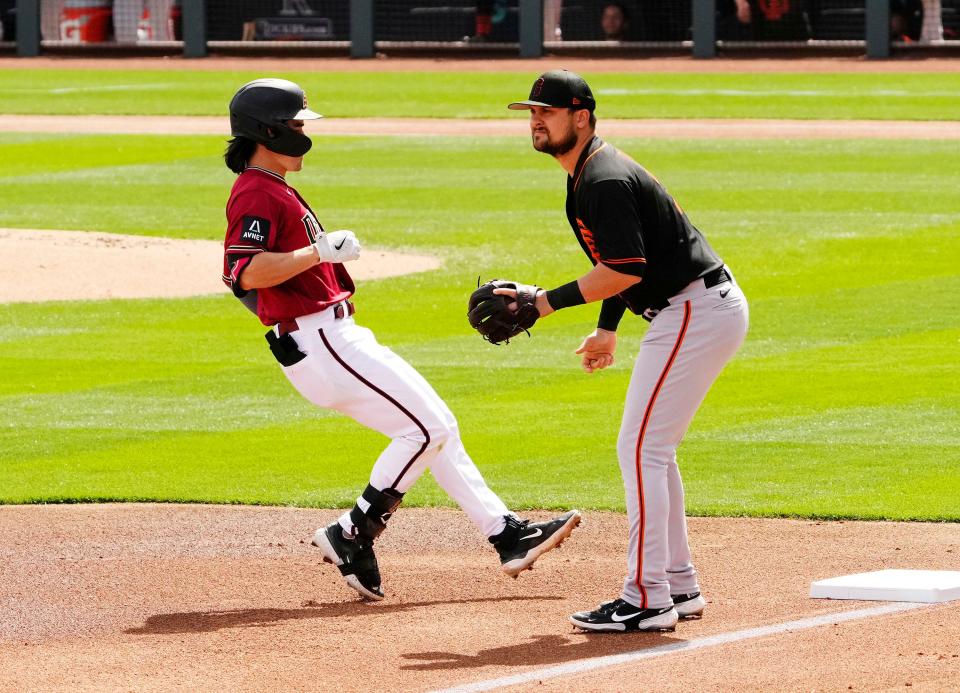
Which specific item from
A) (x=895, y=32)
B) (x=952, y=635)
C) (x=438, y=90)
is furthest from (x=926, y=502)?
(x=895, y=32)

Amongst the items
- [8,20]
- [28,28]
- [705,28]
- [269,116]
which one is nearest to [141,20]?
[28,28]

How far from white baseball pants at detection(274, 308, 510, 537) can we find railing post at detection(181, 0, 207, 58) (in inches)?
1365

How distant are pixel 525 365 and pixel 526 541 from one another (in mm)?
5121

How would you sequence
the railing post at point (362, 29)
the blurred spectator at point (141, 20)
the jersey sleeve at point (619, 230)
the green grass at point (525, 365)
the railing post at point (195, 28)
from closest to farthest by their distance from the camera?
the jersey sleeve at point (619, 230), the green grass at point (525, 365), the railing post at point (362, 29), the railing post at point (195, 28), the blurred spectator at point (141, 20)

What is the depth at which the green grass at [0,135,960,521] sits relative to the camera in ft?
28.1

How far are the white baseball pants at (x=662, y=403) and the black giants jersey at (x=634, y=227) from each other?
87mm

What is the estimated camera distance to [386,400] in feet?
20.9

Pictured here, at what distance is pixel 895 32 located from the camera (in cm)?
3669

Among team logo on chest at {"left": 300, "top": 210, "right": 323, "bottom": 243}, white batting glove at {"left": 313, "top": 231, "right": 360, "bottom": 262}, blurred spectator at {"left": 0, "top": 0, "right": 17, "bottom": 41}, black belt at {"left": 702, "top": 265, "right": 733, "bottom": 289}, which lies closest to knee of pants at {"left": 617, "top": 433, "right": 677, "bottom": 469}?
black belt at {"left": 702, "top": 265, "right": 733, "bottom": 289}

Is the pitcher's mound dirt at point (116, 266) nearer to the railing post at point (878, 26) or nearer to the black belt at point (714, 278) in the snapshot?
the black belt at point (714, 278)

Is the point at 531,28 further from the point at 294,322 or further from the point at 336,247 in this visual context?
the point at 336,247

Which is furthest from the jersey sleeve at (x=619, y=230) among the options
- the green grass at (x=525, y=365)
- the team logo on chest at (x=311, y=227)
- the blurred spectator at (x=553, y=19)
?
the blurred spectator at (x=553, y=19)

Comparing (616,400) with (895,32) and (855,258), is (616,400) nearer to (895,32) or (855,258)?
(855,258)

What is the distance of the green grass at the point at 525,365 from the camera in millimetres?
8578
